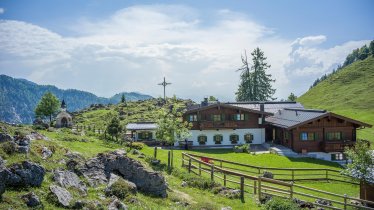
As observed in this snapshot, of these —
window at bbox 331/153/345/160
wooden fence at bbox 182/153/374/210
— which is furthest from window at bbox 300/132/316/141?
wooden fence at bbox 182/153/374/210

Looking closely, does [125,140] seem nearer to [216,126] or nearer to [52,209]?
[216,126]

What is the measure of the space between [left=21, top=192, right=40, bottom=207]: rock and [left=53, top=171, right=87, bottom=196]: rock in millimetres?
1909

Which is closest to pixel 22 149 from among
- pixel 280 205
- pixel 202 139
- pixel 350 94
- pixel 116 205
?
pixel 116 205

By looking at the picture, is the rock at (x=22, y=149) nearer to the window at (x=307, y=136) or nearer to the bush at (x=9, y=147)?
the bush at (x=9, y=147)

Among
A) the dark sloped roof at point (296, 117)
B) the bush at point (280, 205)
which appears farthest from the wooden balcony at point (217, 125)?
the bush at point (280, 205)

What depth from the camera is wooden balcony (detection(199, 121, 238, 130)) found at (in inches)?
2042

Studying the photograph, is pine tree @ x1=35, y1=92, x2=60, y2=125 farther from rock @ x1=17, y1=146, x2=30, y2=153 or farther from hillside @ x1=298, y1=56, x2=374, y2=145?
hillside @ x1=298, y1=56, x2=374, y2=145

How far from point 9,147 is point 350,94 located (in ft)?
378

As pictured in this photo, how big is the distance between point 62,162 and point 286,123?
37.0 m

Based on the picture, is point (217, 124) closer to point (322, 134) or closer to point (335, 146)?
point (322, 134)

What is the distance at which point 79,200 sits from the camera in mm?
12898

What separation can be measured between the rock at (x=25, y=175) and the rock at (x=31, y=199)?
0.87 m

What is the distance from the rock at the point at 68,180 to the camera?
14125 millimetres

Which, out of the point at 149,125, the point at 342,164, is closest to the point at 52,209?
the point at 342,164
